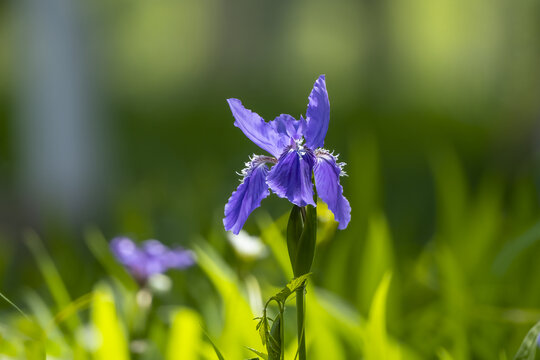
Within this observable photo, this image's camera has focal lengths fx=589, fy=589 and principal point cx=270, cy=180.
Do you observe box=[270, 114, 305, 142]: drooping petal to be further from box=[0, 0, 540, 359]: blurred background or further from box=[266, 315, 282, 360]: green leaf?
box=[0, 0, 540, 359]: blurred background

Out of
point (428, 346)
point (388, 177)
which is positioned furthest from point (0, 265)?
point (388, 177)

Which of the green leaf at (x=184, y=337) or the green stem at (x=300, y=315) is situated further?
the green leaf at (x=184, y=337)

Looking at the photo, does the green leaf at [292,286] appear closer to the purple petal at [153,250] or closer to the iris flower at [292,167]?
the iris flower at [292,167]

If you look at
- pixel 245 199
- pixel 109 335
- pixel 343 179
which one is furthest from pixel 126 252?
pixel 343 179

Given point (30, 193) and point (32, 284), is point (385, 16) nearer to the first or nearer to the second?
point (30, 193)

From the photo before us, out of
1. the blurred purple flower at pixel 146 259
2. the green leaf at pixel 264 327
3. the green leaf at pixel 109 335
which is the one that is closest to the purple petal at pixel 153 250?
the blurred purple flower at pixel 146 259
